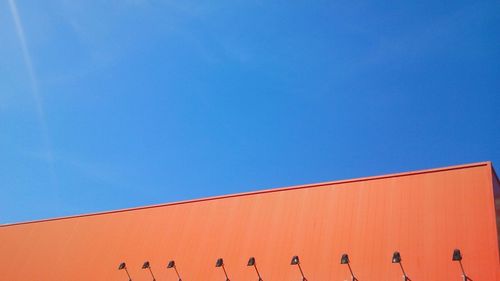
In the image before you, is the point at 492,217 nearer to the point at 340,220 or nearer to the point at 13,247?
the point at 340,220

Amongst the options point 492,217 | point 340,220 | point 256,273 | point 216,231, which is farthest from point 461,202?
point 216,231

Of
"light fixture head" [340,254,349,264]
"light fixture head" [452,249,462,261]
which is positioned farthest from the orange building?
"light fixture head" [452,249,462,261]

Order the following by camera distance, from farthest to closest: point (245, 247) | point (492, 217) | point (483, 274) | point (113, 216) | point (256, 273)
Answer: point (113, 216)
point (245, 247)
point (256, 273)
point (492, 217)
point (483, 274)

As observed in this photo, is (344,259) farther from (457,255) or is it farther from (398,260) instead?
(457,255)

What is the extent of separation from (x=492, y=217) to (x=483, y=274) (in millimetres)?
2191

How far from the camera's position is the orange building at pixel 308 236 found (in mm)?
13219

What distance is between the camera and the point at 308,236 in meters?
16.1

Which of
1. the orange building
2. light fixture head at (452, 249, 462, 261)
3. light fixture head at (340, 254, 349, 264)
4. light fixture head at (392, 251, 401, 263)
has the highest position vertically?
the orange building

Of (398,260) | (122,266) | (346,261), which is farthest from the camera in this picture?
(122,266)

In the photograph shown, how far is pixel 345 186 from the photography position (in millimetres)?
17719

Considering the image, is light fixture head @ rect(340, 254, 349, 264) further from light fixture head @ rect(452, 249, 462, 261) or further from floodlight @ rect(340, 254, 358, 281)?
light fixture head @ rect(452, 249, 462, 261)

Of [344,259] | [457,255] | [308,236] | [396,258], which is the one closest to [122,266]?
[308,236]

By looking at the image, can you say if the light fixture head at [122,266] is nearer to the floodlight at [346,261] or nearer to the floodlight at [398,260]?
the floodlight at [346,261]

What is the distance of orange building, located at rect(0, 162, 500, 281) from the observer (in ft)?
43.4
